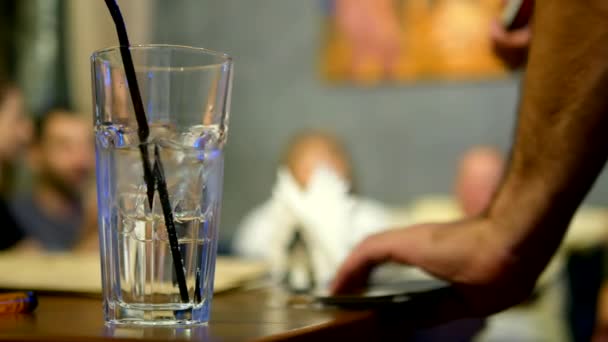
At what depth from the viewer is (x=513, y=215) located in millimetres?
640

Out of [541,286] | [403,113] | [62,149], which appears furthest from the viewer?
[403,113]

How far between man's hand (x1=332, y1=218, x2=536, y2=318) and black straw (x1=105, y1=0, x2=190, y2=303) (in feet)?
0.88

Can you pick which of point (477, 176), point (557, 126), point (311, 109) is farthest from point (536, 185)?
point (311, 109)

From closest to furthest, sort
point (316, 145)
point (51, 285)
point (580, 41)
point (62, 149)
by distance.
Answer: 1. point (580, 41)
2. point (51, 285)
3. point (62, 149)
4. point (316, 145)

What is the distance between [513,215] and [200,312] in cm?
31

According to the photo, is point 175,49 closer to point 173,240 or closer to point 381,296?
point 173,240

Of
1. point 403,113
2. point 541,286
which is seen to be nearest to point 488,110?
point 403,113

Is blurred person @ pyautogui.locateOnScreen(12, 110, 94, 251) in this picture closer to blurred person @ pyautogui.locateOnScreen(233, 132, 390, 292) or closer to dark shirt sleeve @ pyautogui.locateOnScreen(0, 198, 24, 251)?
dark shirt sleeve @ pyautogui.locateOnScreen(0, 198, 24, 251)

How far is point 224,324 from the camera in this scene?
49 cm

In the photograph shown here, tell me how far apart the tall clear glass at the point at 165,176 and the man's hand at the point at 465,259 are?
0.25m

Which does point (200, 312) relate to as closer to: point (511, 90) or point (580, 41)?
point (580, 41)

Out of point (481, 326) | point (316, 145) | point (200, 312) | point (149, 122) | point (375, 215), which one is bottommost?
point (375, 215)

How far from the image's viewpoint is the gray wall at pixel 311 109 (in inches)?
166

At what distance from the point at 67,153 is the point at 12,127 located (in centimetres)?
33
